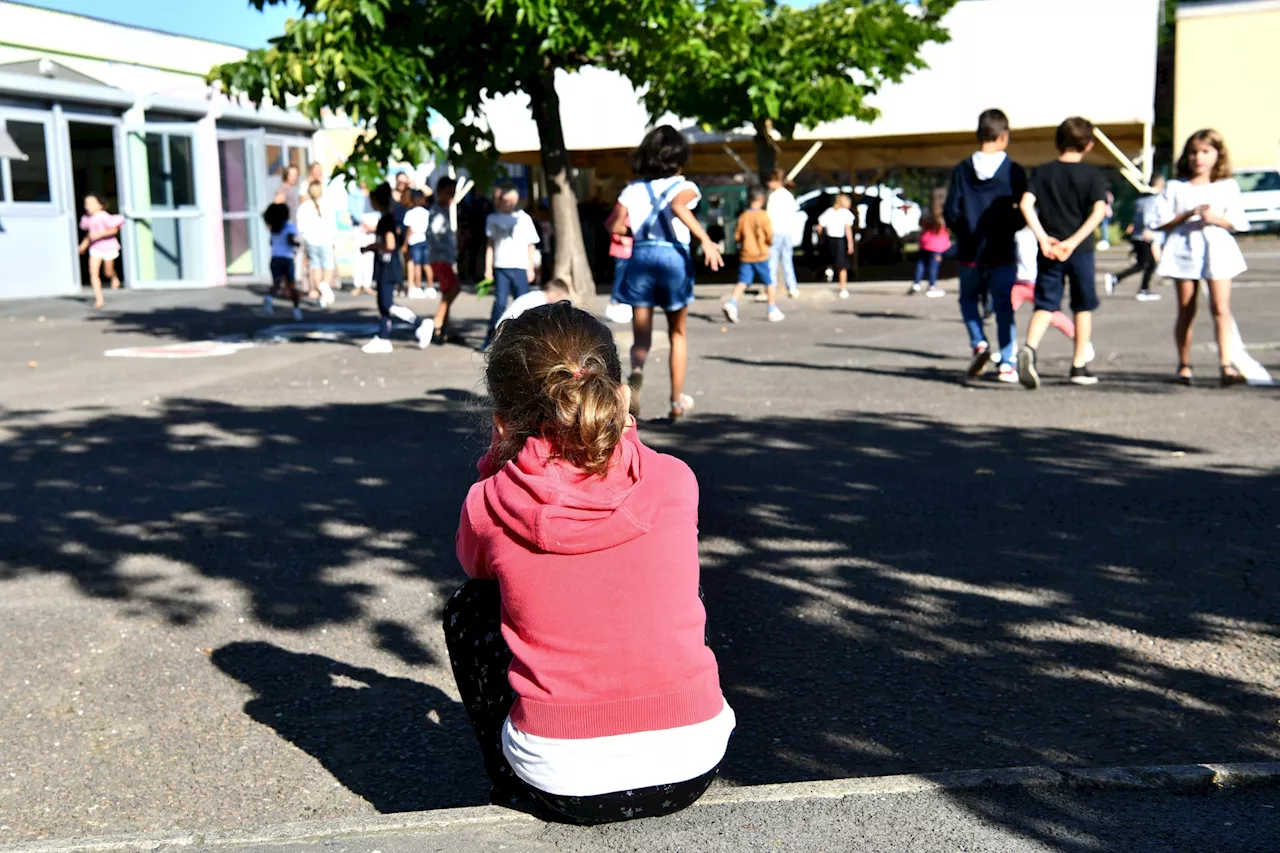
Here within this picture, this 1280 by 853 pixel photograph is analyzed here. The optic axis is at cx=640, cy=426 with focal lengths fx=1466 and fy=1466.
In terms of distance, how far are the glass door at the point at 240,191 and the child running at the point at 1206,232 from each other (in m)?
21.3

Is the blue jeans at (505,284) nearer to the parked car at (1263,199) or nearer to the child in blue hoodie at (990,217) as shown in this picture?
the child in blue hoodie at (990,217)

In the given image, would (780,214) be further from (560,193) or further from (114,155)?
(114,155)

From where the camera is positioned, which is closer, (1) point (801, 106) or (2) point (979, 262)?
(2) point (979, 262)

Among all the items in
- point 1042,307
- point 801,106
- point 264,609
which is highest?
point 801,106

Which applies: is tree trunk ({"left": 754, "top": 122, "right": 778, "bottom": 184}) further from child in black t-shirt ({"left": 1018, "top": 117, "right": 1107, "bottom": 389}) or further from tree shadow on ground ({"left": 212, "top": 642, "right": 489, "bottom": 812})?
tree shadow on ground ({"left": 212, "top": 642, "right": 489, "bottom": 812})

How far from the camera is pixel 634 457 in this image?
2.95 meters

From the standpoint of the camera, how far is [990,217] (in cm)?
1028

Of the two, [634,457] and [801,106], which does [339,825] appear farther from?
[801,106]

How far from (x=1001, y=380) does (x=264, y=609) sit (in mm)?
6880

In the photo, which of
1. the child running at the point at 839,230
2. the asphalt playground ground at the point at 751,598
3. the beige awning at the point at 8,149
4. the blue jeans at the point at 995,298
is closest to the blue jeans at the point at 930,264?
the child running at the point at 839,230

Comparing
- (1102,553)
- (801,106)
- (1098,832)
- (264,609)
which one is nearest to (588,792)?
(1098,832)

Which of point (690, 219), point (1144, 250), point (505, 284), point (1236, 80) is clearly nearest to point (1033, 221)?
point (690, 219)

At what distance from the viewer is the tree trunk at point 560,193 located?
15.3 metres

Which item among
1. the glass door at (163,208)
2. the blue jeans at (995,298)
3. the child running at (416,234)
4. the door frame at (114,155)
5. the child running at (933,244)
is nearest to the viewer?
the blue jeans at (995,298)
